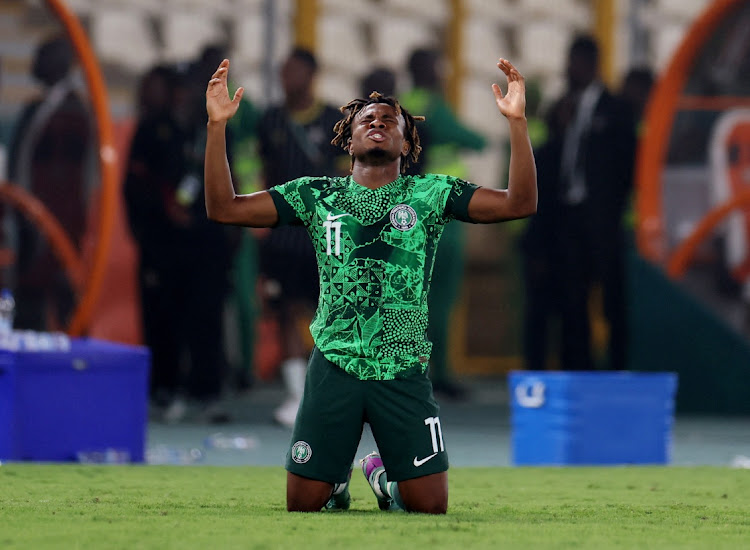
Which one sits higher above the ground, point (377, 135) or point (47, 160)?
point (47, 160)

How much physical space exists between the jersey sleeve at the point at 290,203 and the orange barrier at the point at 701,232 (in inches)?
267

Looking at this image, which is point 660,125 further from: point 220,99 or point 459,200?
point 220,99

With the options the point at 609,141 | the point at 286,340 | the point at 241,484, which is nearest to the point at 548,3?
the point at 609,141

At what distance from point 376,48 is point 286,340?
532 cm

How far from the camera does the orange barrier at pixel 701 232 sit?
439 inches

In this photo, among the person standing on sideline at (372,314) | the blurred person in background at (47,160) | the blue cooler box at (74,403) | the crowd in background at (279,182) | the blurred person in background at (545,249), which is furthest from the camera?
the blurred person in background at (545,249)

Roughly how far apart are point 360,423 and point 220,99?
1.05 meters

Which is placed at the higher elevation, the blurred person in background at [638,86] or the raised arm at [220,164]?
the blurred person in background at [638,86]

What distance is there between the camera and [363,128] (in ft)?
16.0

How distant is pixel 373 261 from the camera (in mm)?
4773

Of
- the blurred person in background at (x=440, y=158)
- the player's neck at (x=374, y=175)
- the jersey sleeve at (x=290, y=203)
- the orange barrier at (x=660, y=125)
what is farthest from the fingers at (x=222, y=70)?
the orange barrier at (x=660, y=125)

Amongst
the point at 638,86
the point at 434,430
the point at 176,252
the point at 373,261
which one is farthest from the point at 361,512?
the point at 638,86

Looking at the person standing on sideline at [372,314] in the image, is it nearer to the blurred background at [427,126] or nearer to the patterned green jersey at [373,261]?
the patterned green jersey at [373,261]

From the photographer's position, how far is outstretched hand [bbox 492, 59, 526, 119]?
456 centimetres
